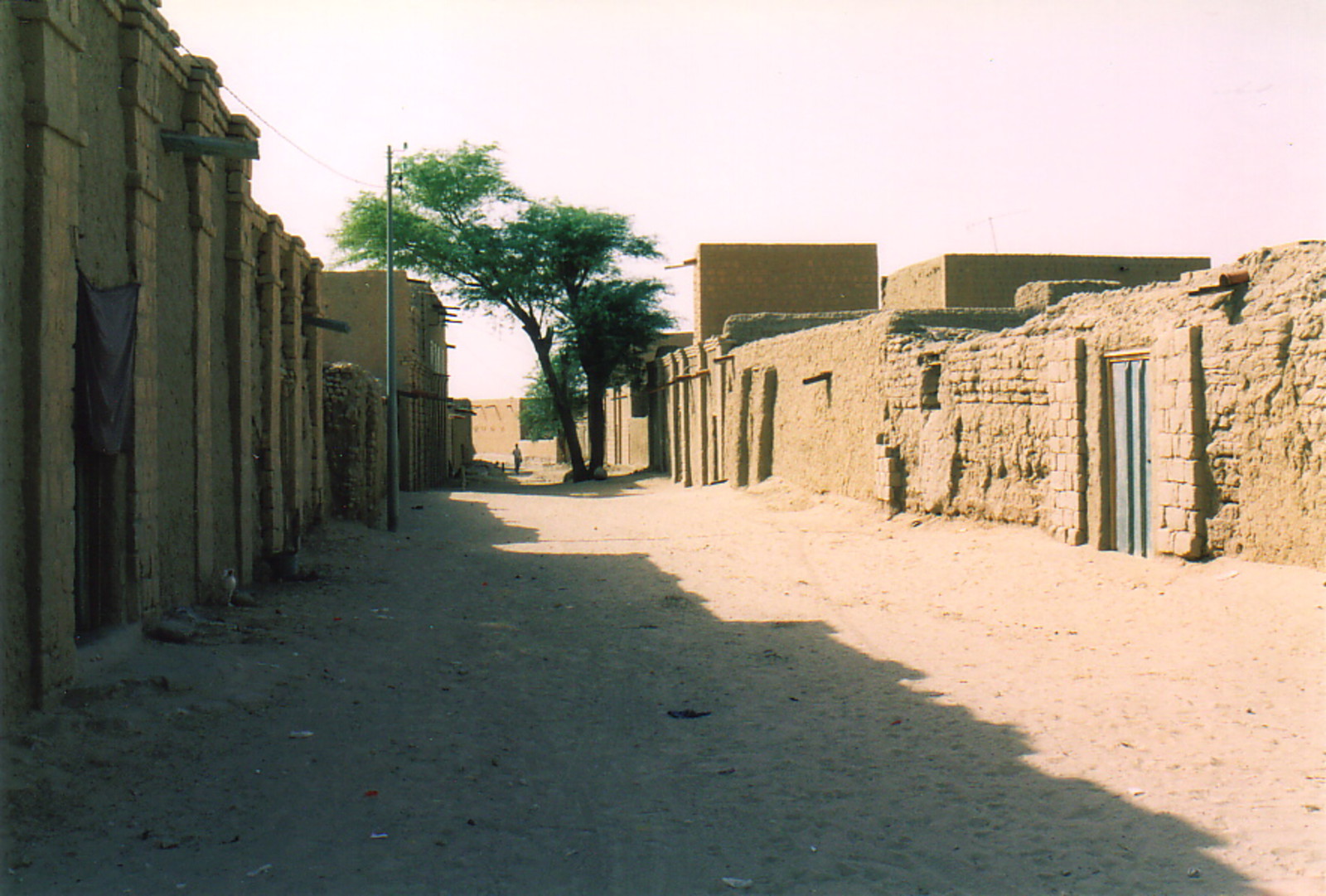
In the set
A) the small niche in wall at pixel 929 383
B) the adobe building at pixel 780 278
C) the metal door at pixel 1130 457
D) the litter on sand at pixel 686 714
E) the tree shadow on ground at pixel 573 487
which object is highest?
the adobe building at pixel 780 278

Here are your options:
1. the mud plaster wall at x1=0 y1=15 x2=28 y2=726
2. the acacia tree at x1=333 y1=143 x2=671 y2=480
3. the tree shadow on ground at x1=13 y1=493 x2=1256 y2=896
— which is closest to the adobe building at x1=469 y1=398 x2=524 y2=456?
the acacia tree at x1=333 y1=143 x2=671 y2=480

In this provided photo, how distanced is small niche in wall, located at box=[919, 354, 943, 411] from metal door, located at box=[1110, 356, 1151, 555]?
127 inches

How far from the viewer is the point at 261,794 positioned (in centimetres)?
448

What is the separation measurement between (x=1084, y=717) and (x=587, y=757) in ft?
9.42

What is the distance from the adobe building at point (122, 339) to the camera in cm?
486

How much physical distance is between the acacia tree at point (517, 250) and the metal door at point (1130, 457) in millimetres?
22563

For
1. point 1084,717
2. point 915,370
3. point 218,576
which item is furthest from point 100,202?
point 915,370

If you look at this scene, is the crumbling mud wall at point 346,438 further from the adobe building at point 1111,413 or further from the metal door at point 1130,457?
the metal door at point 1130,457

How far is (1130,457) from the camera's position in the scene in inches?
383

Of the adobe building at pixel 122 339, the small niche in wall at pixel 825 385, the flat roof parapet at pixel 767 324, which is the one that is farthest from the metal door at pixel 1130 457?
the flat roof parapet at pixel 767 324

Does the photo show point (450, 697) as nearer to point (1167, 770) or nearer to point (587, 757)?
point (587, 757)

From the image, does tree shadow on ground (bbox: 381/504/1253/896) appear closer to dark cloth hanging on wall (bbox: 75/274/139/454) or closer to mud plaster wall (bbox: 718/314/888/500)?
dark cloth hanging on wall (bbox: 75/274/139/454)

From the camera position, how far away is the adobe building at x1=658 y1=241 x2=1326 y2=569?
25.8 feet

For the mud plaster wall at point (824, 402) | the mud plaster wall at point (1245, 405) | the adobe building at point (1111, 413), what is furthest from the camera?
the mud plaster wall at point (824, 402)
